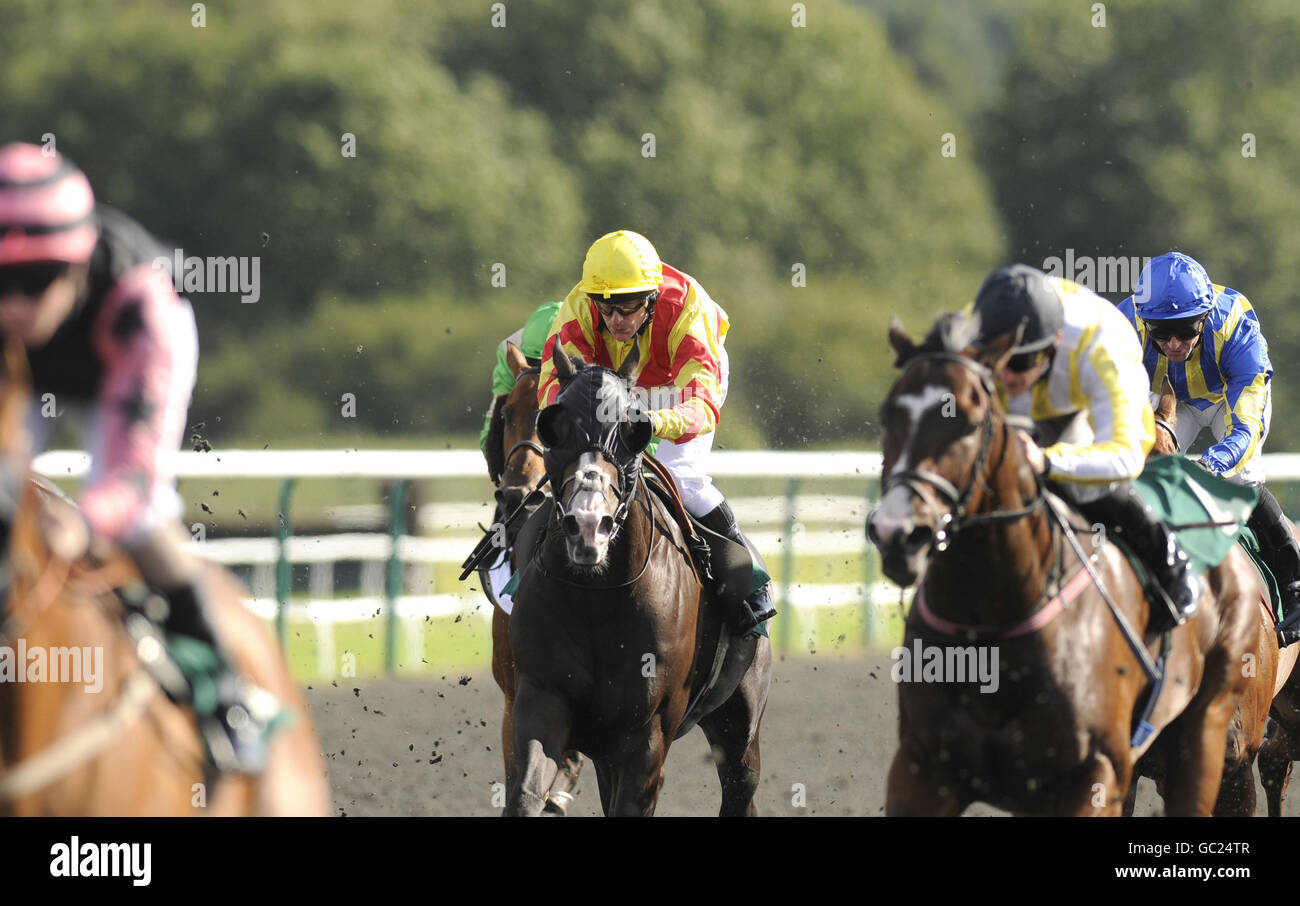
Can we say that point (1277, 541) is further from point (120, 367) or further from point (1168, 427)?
point (120, 367)

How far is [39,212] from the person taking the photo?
2912mm

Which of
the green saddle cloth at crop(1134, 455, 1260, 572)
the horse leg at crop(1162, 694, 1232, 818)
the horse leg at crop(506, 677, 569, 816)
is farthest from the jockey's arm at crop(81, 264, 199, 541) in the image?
the horse leg at crop(1162, 694, 1232, 818)

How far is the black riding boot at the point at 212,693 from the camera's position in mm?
3117

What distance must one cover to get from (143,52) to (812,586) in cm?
1950

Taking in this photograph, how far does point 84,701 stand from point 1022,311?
238cm

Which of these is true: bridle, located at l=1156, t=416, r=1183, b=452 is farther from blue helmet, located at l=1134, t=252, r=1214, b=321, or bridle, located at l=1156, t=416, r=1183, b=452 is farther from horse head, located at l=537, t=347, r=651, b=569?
horse head, located at l=537, t=347, r=651, b=569

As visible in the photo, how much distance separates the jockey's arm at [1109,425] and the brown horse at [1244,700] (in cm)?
82

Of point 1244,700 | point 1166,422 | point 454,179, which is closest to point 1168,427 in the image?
point 1166,422

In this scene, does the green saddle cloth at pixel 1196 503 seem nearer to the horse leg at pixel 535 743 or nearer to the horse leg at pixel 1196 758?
the horse leg at pixel 1196 758

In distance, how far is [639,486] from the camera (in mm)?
5215

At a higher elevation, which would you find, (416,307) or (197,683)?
(416,307)

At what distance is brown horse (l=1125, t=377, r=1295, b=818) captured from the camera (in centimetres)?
516
